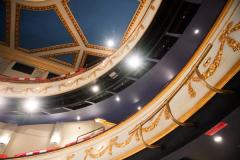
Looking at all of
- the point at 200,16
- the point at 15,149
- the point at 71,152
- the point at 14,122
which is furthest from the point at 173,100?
the point at 14,122

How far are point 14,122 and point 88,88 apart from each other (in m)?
4.00

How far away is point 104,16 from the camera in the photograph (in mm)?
11211

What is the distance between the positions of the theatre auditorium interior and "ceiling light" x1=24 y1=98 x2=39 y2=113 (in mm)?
44

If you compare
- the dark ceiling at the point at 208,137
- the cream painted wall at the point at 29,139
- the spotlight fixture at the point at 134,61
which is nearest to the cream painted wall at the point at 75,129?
the cream painted wall at the point at 29,139

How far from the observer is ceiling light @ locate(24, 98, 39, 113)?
10016 millimetres

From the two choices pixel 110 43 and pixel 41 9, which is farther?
pixel 110 43

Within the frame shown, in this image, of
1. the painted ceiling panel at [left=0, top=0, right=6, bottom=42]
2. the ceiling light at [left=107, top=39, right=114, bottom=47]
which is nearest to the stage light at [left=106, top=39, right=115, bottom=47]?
the ceiling light at [left=107, top=39, right=114, bottom=47]

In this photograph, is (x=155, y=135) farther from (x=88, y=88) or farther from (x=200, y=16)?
(x=88, y=88)

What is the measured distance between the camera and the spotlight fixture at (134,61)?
873 centimetres

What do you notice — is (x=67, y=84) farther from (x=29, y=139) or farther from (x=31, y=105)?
(x=29, y=139)

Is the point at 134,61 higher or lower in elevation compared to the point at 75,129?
higher

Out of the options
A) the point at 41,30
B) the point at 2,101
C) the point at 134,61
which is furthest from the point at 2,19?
the point at 134,61

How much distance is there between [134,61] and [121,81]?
1057mm

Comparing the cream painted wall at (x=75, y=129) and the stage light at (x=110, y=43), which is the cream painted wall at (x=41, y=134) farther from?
the stage light at (x=110, y=43)
